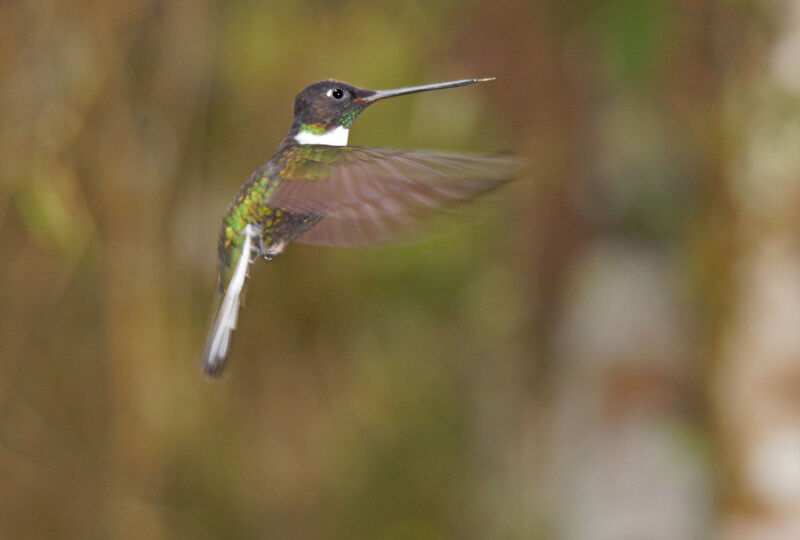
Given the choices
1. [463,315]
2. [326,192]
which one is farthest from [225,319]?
[463,315]

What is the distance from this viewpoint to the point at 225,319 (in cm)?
46

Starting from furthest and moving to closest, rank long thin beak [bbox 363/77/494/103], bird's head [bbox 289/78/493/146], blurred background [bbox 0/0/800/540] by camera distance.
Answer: blurred background [bbox 0/0/800/540] → bird's head [bbox 289/78/493/146] → long thin beak [bbox 363/77/494/103]

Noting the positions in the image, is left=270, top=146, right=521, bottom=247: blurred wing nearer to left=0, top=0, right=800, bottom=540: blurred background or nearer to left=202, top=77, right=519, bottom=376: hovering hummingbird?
left=202, top=77, right=519, bottom=376: hovering hummingbird

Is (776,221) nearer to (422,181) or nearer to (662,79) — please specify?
(662,79)

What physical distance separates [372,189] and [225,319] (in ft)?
0.29

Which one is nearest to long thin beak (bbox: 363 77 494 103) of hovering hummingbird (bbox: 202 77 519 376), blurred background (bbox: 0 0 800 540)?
hovering hummingbird (bbox: 202 77 519 376)

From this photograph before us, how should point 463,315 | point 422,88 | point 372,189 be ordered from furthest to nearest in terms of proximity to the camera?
point 463,315 → point 372,189 → point 422,88

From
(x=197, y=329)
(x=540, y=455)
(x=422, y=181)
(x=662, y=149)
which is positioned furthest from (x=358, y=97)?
(x=540, y=455)

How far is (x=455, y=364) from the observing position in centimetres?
355

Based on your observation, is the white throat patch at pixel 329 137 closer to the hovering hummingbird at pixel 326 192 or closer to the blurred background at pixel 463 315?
the hovering hummingbird at pixel 326 192

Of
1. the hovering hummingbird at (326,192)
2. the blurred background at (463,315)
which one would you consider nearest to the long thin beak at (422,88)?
the hovering hummingbird at (326,192)

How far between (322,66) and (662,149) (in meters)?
1.93

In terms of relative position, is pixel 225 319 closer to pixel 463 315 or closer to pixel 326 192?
pixel 326 192

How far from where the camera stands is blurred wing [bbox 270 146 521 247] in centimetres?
44
